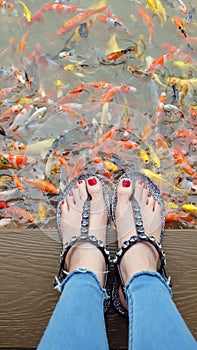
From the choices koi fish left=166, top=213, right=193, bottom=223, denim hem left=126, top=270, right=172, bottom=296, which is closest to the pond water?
koi fish left=166, top=213, right=193, bottom=223

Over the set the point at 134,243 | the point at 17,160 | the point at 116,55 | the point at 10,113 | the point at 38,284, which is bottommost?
the point at 38,284

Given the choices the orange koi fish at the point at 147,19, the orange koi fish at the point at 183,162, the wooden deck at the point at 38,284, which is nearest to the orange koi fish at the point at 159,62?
the orange koi fish at the point at 147,19

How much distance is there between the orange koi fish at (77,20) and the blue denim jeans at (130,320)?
110cm

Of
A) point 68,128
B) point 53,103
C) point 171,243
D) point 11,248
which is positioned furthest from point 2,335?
point 53,103

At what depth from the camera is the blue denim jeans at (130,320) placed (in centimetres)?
78

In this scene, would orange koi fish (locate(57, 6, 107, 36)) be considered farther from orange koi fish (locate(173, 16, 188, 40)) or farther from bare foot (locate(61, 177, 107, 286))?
bare foot (locate(61, 177, 107, 286))

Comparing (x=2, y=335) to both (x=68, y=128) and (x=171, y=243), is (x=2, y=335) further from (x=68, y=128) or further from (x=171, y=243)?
(x=68, y=128)

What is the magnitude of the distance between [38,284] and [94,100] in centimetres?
71

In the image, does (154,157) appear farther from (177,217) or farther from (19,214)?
(19,214)

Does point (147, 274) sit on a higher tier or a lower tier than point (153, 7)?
lower

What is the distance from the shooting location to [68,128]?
1.48 m

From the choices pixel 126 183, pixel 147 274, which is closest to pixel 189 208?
pixel 126 183

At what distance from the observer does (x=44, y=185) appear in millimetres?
1431

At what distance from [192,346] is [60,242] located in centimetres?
55
